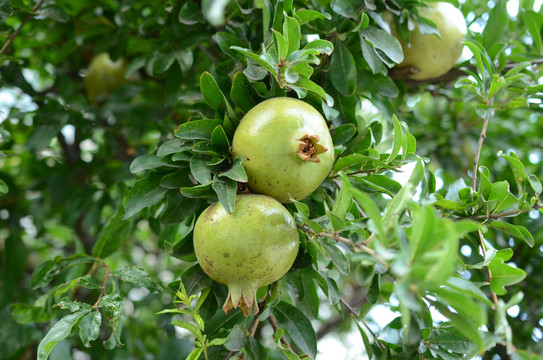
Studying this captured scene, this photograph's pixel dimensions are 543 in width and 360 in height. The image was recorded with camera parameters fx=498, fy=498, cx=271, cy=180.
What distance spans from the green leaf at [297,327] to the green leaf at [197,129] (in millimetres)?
523

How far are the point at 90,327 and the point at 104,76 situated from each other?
57.4 inches

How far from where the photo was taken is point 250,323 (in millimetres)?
1231

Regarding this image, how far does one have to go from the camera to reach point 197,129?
1.14 metres

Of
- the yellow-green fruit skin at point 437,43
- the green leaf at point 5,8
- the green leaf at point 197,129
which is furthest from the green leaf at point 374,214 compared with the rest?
the green leaf at point 5,8

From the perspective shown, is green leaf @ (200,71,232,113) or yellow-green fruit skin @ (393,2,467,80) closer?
green leaf @ (200,71,232,113)

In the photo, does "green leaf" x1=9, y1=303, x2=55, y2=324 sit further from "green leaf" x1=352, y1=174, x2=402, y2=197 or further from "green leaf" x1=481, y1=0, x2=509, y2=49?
"green leaf" x1=481, y1=0, x2=509, y2=49

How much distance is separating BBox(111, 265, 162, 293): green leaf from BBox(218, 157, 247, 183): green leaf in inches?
17.9

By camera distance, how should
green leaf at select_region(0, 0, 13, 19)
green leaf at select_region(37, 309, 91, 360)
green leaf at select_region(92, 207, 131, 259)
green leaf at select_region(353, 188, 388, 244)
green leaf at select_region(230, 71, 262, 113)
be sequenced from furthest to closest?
green leaf at select_region(92, 207, 131, 259) → green leaf at select_region(0, 0, 13, 19) → green leaf at select_region(230, 71, 262, 113) → green leaf at select_region(37, 309, 91, 360) → green leaf at select_region(353, 188, 388, 244)

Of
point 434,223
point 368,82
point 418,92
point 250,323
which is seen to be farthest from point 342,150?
point 418,92

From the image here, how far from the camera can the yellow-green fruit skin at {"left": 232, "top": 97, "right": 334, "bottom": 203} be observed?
3.41ft

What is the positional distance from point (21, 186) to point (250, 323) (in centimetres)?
173

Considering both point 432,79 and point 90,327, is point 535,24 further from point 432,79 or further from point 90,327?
point 90,327

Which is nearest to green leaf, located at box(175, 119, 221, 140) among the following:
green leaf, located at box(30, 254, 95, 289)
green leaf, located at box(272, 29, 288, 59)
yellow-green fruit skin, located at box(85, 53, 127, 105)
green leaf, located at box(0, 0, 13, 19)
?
green leaf, located at box(272, 29, 288, 59)

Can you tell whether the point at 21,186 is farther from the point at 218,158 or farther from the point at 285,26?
the point at 285,26
